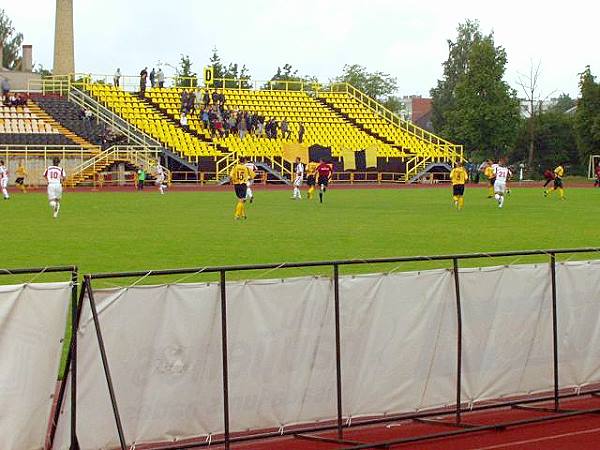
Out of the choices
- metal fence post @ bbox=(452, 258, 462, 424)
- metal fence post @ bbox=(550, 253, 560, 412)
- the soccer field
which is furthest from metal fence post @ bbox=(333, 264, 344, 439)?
the soccer field

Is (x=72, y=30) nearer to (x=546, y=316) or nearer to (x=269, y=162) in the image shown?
(x=269, y=162)

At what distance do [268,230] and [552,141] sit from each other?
6747cm

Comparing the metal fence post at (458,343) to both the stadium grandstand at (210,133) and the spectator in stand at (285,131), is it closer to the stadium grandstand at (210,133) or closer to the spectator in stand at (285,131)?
the stadium grandstand at (210,133)

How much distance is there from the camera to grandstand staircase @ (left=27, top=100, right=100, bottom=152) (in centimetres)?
6226

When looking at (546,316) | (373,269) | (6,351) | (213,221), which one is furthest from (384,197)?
(6,351)

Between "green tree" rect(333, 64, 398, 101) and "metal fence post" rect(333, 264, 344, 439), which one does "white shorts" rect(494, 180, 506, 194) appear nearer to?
"metal fence post" rect(333, 264, 344, 439)

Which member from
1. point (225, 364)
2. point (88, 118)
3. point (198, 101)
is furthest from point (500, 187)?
point (198, 101)

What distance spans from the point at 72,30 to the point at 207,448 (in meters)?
70.9

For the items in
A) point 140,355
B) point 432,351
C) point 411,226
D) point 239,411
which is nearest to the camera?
point 140,355

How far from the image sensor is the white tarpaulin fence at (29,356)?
820 centimetres

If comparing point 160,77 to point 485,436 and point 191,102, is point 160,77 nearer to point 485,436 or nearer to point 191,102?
point 191,102

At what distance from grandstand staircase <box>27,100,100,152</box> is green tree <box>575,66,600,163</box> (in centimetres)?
3798

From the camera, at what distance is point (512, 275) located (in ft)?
34.9

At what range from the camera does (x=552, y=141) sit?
9275 centimetres
